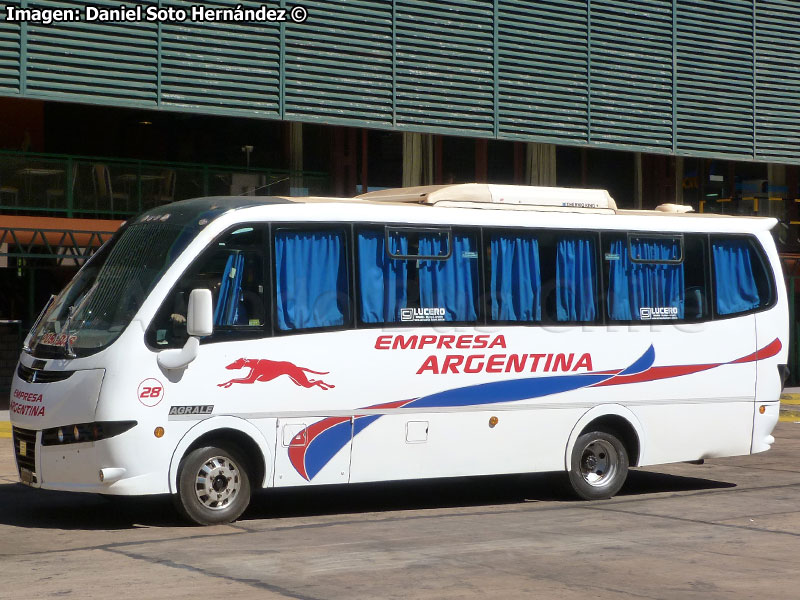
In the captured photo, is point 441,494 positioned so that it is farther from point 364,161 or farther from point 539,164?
point 539,164

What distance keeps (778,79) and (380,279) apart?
17298 mm

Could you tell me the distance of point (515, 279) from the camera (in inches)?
496

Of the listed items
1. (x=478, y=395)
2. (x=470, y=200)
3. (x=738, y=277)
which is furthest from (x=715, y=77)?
(x=478, y=395)

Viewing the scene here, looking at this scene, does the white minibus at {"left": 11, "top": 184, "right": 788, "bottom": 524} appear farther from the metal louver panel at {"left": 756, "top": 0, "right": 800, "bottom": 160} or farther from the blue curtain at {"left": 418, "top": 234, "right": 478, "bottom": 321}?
the metal louver panel at {"left": 756, "top": 0, "right": 800, "bottom": 160}

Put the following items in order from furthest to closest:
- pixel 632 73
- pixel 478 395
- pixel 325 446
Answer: pixel 632 73
pixel 478 395
pixel 325 446

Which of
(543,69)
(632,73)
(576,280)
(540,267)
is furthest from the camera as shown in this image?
(632,73)

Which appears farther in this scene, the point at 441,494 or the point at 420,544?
the point at 441,494

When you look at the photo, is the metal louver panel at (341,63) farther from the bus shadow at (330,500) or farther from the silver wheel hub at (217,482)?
the silver wheel hub at (217,482)

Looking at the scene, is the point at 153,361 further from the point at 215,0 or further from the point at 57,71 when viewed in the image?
the point at 215,0

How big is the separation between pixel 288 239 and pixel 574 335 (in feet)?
10.4

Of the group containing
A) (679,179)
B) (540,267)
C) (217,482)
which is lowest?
(217,482)

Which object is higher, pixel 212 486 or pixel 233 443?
pixel 233 443

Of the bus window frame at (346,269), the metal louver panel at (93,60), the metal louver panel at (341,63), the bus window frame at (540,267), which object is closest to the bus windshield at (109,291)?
the bus window frame at (346,269)

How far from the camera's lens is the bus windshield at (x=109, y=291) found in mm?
10688
